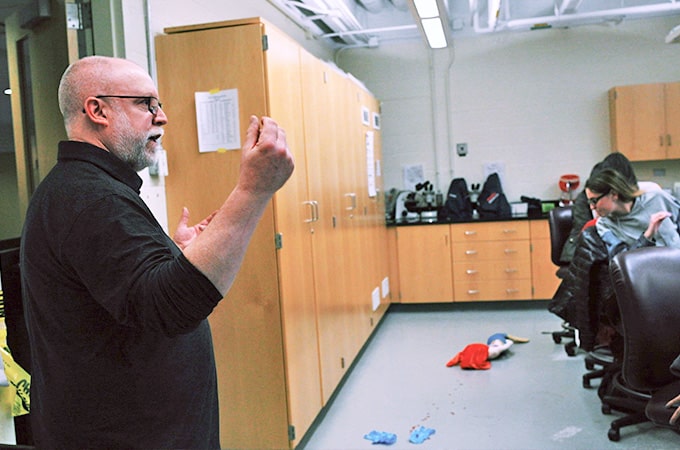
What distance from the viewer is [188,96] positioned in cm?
300

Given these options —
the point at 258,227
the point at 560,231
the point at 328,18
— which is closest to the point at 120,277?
the point at 258,227

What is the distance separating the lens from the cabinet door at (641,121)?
611 centimetres

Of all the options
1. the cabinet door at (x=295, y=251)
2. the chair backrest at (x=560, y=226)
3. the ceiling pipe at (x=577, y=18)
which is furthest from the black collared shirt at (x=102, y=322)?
the ceiling pipe at (x=577, y=18)

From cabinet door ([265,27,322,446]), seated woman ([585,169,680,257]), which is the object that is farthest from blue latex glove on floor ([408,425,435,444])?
seated woman ([585,169,680,257])

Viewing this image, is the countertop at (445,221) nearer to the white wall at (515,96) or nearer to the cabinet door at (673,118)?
the white wall at (515,96)

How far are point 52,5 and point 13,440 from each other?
1.71 meters

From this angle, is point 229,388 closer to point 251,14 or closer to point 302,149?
point 302,149

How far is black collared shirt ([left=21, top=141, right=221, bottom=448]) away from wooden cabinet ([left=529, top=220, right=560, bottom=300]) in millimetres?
5164

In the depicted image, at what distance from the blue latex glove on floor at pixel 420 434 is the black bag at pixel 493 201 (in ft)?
10.5

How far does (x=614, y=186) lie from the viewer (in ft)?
11.5

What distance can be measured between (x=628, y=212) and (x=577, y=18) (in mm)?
3233

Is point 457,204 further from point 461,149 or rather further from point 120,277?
point 120,277

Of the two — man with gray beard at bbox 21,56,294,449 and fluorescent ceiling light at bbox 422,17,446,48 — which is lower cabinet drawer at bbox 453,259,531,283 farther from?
man with gray beard at bbox 21,56,294,449

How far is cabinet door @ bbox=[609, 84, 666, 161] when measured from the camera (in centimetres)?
611
